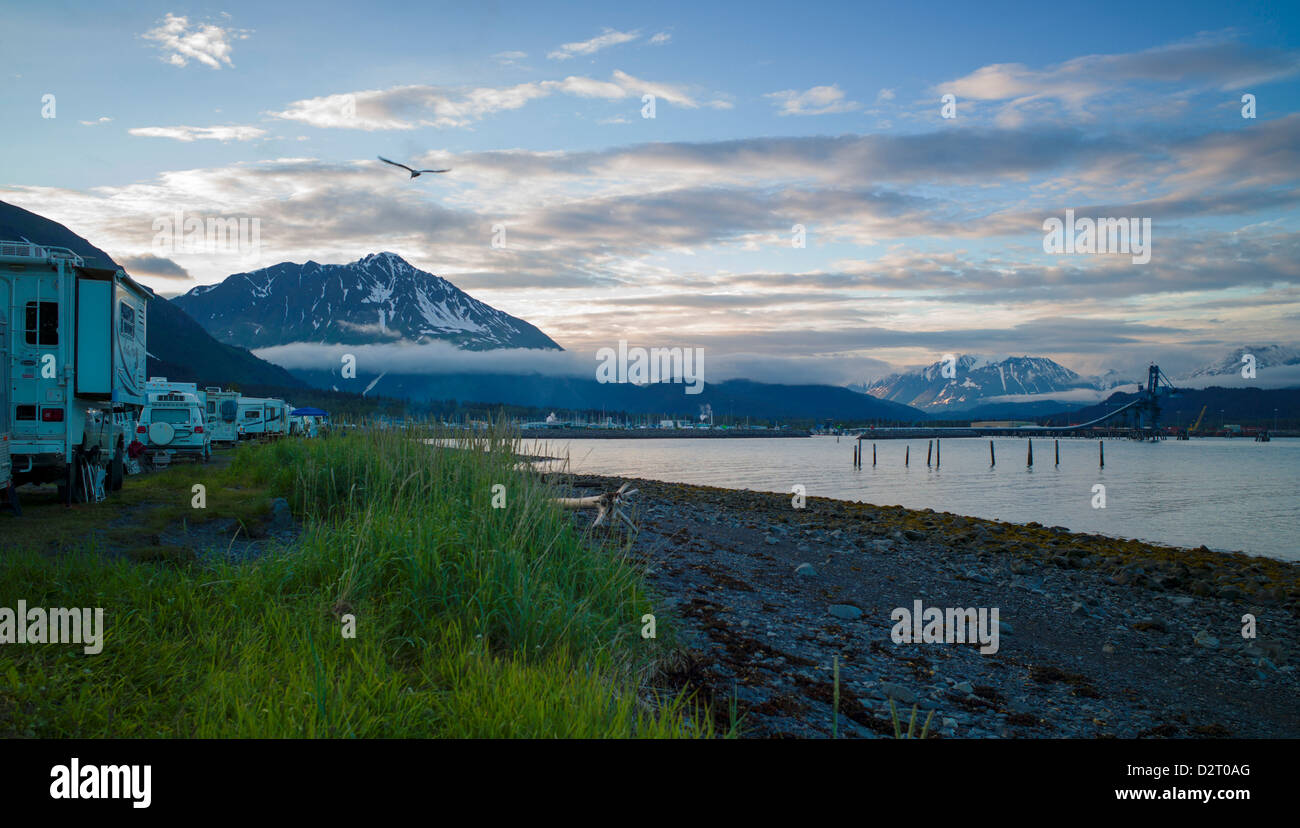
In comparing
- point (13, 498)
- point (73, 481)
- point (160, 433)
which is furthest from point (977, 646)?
point (160, 433)

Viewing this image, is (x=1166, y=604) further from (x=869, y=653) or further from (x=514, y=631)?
(x=514, y=631)

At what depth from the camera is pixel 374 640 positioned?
5.20m

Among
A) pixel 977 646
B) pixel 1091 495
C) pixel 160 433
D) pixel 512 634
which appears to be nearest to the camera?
pixel 512 634

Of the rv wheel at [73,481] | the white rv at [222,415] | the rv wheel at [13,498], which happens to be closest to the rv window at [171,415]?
the white rv at [222,415]

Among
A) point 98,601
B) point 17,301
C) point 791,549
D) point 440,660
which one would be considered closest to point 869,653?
point 440,660

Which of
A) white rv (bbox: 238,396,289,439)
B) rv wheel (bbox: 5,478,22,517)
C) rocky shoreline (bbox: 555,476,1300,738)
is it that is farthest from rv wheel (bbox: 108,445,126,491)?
white rv (bbox: 238,396,289,439)

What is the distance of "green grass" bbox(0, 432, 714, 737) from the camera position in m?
4.00

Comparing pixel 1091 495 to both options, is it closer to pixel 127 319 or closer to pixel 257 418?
pixel 127 319

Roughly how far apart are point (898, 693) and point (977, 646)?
327cm

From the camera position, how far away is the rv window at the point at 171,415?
84.4ft

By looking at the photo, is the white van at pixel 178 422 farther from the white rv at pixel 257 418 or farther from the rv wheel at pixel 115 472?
the white rv at pixel 257 418

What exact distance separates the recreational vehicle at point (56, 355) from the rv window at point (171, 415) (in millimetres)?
14232

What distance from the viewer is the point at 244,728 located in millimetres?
3812

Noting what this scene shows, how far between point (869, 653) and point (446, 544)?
498 centimetres
